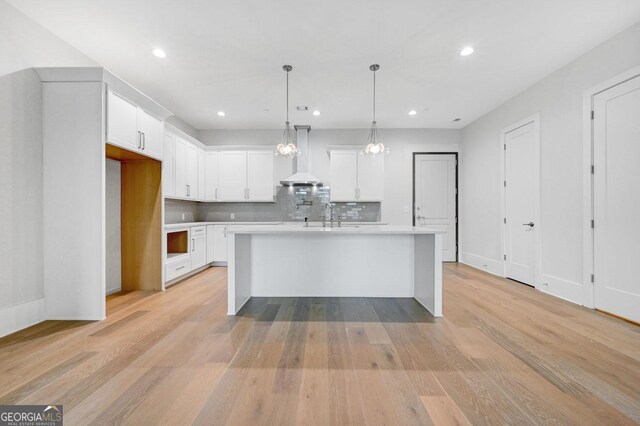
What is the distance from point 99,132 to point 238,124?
326 cm

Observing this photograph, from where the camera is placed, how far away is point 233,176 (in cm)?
575

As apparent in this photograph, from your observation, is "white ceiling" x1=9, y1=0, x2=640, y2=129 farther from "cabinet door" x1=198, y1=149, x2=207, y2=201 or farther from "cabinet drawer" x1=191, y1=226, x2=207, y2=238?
"cabinet drawer" x1=191, y1=226, x2=207, y2=238

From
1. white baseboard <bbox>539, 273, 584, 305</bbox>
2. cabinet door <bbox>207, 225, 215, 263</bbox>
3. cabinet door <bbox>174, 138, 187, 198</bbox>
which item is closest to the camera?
white baseboard <bbox>539, 273, 584, 305</bbox>

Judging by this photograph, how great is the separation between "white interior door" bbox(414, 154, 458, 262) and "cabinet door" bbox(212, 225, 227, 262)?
4.11 m

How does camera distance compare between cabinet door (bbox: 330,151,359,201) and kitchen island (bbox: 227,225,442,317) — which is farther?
cabinet door (bbox: 330,151,359,201)

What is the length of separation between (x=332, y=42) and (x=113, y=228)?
3.60m

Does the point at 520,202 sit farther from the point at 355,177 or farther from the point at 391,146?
the point at 355,177

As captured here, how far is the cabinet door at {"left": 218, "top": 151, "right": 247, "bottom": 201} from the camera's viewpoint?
5734 mm

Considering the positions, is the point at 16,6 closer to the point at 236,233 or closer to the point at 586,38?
the point at 236,233

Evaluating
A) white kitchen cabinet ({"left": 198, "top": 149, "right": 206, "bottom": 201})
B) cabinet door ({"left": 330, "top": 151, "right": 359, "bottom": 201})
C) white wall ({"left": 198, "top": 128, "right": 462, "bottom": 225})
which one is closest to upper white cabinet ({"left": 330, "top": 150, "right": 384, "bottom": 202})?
cabinet door ({"left": 330, "top": 151, "right": 359, "bottom": 201})

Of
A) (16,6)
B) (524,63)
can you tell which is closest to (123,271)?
(16,6)

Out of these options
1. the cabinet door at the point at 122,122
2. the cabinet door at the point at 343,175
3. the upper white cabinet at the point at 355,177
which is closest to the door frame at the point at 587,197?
the upper white cabinet at the point at 355,177

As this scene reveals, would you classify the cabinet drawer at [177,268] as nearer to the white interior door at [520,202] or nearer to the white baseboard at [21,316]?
the white baseboard at [21,316]

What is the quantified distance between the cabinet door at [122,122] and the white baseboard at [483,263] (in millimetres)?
5739
